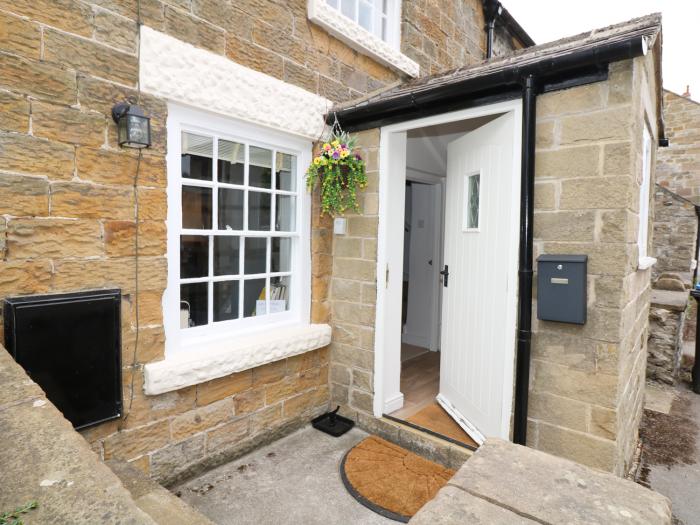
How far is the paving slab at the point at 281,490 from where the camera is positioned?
2.77m

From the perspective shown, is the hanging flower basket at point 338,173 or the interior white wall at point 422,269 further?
the interior white wall at point 422,269

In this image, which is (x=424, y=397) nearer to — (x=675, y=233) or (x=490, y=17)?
(x=490, y=17)

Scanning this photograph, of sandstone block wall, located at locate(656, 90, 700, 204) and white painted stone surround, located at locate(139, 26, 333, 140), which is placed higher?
sandstone block wall, located at locate(656, 90, 700, 204)

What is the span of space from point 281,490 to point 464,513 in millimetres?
2405

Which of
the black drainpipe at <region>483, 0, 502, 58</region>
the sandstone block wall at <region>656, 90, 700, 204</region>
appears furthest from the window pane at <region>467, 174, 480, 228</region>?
the sandstone block wall at <region>656, 90, 700, 204</region>

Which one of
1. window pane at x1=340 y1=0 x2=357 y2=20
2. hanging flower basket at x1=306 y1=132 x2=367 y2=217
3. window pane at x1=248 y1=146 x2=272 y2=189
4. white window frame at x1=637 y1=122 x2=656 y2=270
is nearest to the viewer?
window pane at x1=248 y1=146 x2=272 y2=189

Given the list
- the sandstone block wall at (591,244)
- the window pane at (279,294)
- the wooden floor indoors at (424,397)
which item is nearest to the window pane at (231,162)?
the window pane at (279,294)

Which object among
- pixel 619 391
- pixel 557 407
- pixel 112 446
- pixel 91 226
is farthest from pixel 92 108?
pixel 619 391

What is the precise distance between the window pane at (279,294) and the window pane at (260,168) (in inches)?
33.1

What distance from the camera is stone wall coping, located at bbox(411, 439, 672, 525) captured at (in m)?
0.99

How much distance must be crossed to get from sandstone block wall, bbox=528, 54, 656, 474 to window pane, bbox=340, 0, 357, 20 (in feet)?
8.30

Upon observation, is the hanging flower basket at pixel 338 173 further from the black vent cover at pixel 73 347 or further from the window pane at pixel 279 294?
the black vent cover at pixel 73 347

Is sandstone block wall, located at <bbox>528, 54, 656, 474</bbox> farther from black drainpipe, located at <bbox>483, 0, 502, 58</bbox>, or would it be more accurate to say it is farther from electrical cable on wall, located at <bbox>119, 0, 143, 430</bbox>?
black drainpipe, located at <bbox>483, 0, 502, 58</bbox>

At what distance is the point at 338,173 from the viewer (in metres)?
3.70
